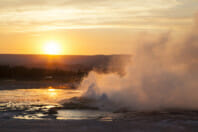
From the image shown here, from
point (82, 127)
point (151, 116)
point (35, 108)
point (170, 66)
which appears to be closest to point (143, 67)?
point (170, 66)

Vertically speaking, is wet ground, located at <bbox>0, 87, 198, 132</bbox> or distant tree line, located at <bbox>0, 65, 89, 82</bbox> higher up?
distant tree line, located at <bbox>0, 65, 89, 82</bbox>

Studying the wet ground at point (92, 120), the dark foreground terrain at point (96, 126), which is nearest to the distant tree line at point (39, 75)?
the wet ground at point (92, 120)

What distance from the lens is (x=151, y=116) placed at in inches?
514

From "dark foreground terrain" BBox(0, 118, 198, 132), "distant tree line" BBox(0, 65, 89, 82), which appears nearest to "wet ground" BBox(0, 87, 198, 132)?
"dark foreground terrain" BBox(0, 118, 198, 132)

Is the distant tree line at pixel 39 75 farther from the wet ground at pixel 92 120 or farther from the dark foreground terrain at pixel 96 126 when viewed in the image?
the dark foreground terrain at pixel 96 126

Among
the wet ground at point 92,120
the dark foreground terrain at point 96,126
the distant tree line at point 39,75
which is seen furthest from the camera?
the distant tree line at point 39,75

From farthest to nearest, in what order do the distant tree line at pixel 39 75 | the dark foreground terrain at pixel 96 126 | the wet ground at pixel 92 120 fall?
the distant tree line at pixel 39 75
the wet ground at pixel 92 120
the dark foreground terrain at pixel 96 126

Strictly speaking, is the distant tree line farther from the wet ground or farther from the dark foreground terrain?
the dark foreground terrain

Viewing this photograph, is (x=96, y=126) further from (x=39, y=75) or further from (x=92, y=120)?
(x=39, y=75)

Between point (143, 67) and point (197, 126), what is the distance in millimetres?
8755

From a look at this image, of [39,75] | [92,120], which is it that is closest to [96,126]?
[92,120]

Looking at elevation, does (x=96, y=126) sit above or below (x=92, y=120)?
below

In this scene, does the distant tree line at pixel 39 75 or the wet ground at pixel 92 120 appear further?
the distant tree line at pixel 39 75

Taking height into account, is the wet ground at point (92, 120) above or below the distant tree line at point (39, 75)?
below
